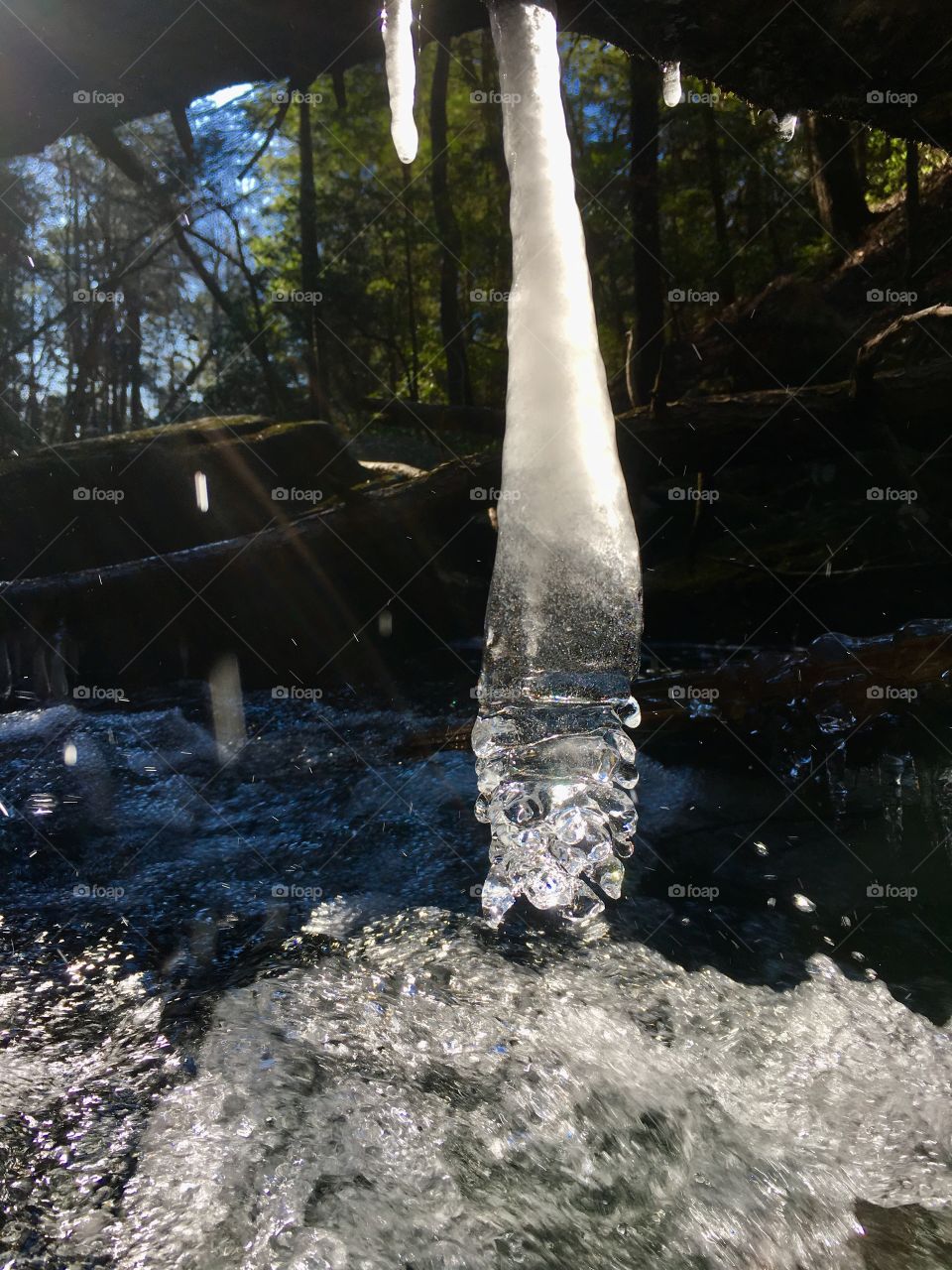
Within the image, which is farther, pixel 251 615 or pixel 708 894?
pixel 251 615

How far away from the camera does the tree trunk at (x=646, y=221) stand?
311 inches

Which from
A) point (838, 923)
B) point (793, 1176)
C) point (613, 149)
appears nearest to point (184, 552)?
point (838, 923)

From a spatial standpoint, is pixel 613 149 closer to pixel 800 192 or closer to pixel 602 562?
pixel 800 192

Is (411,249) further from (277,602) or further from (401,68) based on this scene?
(401,68)

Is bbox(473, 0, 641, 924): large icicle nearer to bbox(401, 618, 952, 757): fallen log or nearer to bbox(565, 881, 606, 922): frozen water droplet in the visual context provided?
bbox(565, 881, 606, 922): frozen water droplet

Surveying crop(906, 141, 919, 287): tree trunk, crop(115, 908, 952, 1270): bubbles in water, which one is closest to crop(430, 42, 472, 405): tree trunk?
crop(906, 141, 919, 287): tree trunk

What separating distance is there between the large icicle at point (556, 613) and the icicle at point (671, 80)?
4.17 feet

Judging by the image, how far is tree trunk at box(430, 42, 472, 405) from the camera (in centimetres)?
855

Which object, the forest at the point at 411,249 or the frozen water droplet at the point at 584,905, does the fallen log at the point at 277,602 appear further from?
the frozen water droplet at the point at 584,905

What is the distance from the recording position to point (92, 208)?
7.05 m

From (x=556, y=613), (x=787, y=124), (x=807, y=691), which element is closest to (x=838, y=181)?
(x=787, y=124)

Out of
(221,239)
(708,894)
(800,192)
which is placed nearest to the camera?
(708,894)

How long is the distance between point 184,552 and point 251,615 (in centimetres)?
53

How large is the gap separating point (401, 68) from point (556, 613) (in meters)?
1.80
